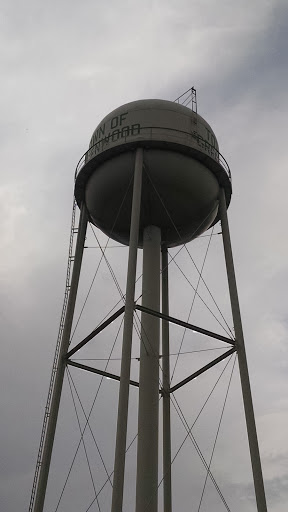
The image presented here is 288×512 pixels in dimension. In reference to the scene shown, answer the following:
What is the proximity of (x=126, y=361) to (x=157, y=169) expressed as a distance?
17.0ft

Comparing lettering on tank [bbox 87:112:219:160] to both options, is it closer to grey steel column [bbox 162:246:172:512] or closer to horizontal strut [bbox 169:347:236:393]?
grey steel column [bbox 162:246:172:512]

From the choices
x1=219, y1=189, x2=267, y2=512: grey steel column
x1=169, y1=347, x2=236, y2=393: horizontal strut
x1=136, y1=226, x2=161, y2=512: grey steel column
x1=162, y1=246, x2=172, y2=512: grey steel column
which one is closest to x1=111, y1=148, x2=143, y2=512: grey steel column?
x1=136, y1=226, x2=161, y2=512: grey steel column

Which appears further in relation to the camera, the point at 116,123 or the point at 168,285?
the point at 168,285

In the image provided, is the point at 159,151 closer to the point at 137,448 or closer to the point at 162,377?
the point at 162,377

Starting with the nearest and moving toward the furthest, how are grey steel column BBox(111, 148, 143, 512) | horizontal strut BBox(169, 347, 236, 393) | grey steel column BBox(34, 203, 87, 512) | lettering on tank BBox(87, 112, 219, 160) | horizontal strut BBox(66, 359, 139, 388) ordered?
grey steel column BBox(111, 148, 143, 512)
grey steel column BBox(34, 203, 87, 512)
horizontal strut BBox(169, 347, 236, 393)
horizontal strut BBox(66, 359, 139, 388)
lettering on tank BBox(87, 112, 219, 160)

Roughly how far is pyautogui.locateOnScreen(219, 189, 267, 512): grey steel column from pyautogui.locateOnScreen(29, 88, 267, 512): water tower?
27 mm

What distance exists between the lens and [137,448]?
42.2 feet

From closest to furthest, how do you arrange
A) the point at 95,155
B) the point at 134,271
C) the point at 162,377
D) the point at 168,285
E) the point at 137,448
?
the point at 134,271 < the point at 137,448 < the point at 95,155 < the point at 162,377 < the point at 168,285

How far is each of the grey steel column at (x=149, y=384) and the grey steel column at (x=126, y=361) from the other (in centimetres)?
246

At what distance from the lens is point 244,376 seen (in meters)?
11.9

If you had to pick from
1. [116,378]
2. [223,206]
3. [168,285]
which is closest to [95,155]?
[223,206]

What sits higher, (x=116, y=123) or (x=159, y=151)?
(x=116, y=123)

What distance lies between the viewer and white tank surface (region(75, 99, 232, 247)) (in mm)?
13633

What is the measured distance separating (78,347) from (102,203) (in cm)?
396
